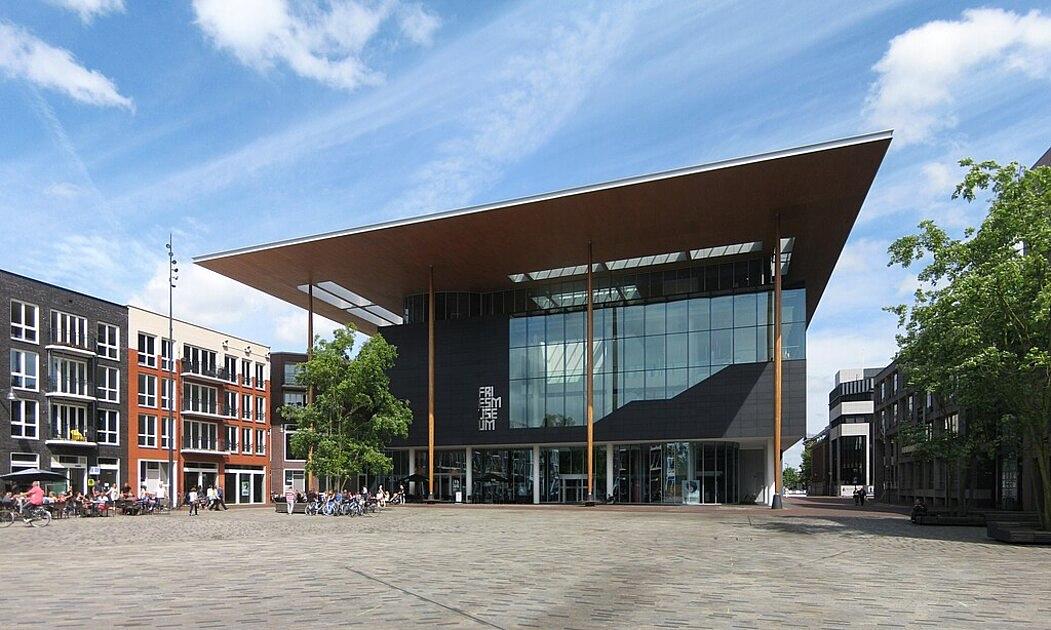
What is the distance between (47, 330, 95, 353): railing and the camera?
4834cm

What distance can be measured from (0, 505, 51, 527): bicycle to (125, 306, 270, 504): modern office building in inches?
513

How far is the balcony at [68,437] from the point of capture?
156 ft

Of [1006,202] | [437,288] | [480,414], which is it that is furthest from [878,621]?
[437,288]

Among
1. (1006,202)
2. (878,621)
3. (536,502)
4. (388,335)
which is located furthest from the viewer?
(388,335)

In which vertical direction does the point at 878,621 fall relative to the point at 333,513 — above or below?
above

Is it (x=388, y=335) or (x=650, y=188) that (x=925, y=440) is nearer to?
(x=650, y=188)

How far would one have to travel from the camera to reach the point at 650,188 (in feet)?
131

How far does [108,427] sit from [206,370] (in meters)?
11.8

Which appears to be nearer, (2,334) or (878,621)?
(878,621)

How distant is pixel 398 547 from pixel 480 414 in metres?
34.6

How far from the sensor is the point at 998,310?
23797 mm

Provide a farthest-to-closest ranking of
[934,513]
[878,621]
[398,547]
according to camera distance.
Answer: [934,513]
[398,547]
[878,621]

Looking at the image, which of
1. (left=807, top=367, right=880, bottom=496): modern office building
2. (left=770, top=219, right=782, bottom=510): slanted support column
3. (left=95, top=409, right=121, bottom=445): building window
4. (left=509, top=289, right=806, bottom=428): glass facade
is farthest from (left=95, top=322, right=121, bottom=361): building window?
(left=807, top=367, right=880, bottom=496): modern office building

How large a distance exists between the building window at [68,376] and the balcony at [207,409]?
10.2 metres
